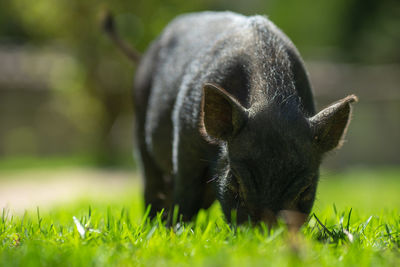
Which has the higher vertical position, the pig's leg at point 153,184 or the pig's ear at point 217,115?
the pig's ear at point 217,115

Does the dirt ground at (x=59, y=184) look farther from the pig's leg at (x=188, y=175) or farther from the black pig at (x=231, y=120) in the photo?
the pig's leg at (x=188, y=175)

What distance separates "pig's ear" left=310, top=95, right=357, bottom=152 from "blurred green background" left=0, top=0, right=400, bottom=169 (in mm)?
10674

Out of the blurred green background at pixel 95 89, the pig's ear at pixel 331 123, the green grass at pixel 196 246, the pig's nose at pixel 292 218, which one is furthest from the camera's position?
the blurred green background at pixel 95 89

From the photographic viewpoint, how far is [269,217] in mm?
3008

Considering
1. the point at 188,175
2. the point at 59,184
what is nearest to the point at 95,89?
the point at 59,184

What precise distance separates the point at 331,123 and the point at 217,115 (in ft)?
2.21

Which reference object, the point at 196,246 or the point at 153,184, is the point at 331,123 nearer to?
the point at 196,246

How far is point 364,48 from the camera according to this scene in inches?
925

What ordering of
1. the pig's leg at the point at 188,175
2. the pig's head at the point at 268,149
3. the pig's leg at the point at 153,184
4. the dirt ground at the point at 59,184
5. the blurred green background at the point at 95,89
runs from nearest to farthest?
1. the pig's head at the point at 268,149
2. the pig's leg at the point at 188,175
3. the pig's leg at the point at 153,184
4. the dirt ground at the point at 59,184
5. the blurred green background at the point at 95,89

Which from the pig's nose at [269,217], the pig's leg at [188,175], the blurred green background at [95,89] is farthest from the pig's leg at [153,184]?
the blurred green background at [95,89]

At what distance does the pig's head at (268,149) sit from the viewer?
3076 millimetres

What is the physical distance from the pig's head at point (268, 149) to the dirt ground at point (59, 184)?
5.80 m

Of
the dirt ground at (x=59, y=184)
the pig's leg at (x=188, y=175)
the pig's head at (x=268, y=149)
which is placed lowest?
the dirt ground at (x=59, y=184)

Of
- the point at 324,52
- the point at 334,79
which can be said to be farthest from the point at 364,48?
the point at 334,79
